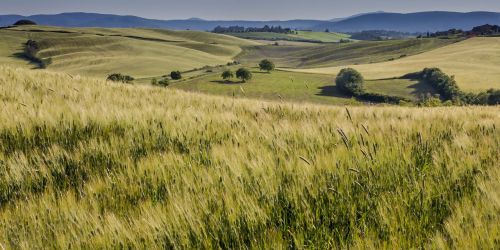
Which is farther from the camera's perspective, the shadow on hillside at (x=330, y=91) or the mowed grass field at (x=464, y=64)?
the shadow on hillside at (x=330, y=91)

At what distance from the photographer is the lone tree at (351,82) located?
449ft

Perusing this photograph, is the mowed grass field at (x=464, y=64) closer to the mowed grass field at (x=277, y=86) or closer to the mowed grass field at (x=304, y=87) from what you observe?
the mowed grass field at (x=304, y=87)

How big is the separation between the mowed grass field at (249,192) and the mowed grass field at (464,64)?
13947cm

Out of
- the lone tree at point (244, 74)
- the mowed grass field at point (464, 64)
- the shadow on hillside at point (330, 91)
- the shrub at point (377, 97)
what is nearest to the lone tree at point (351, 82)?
the shrub at point (377, 97)

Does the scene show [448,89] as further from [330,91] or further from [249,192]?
[249,192]

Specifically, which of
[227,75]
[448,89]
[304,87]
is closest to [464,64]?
[448,89]

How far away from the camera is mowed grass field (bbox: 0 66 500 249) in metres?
1.92

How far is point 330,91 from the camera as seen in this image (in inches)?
5541

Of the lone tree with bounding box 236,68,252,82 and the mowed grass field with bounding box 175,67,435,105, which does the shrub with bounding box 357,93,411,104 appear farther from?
the lone tree with bounding box 236,68,252,82

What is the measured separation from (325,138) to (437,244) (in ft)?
7.28

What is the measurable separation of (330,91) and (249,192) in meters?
142

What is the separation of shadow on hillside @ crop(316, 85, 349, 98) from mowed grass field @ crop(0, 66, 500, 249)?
13318cm

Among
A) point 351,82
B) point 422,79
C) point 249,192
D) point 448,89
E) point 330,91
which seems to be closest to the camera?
point 249,192

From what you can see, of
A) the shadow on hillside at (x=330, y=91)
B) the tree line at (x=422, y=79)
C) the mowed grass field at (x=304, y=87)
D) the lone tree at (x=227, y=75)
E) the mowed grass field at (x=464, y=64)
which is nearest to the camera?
the tree line at (x=422, y=79)
